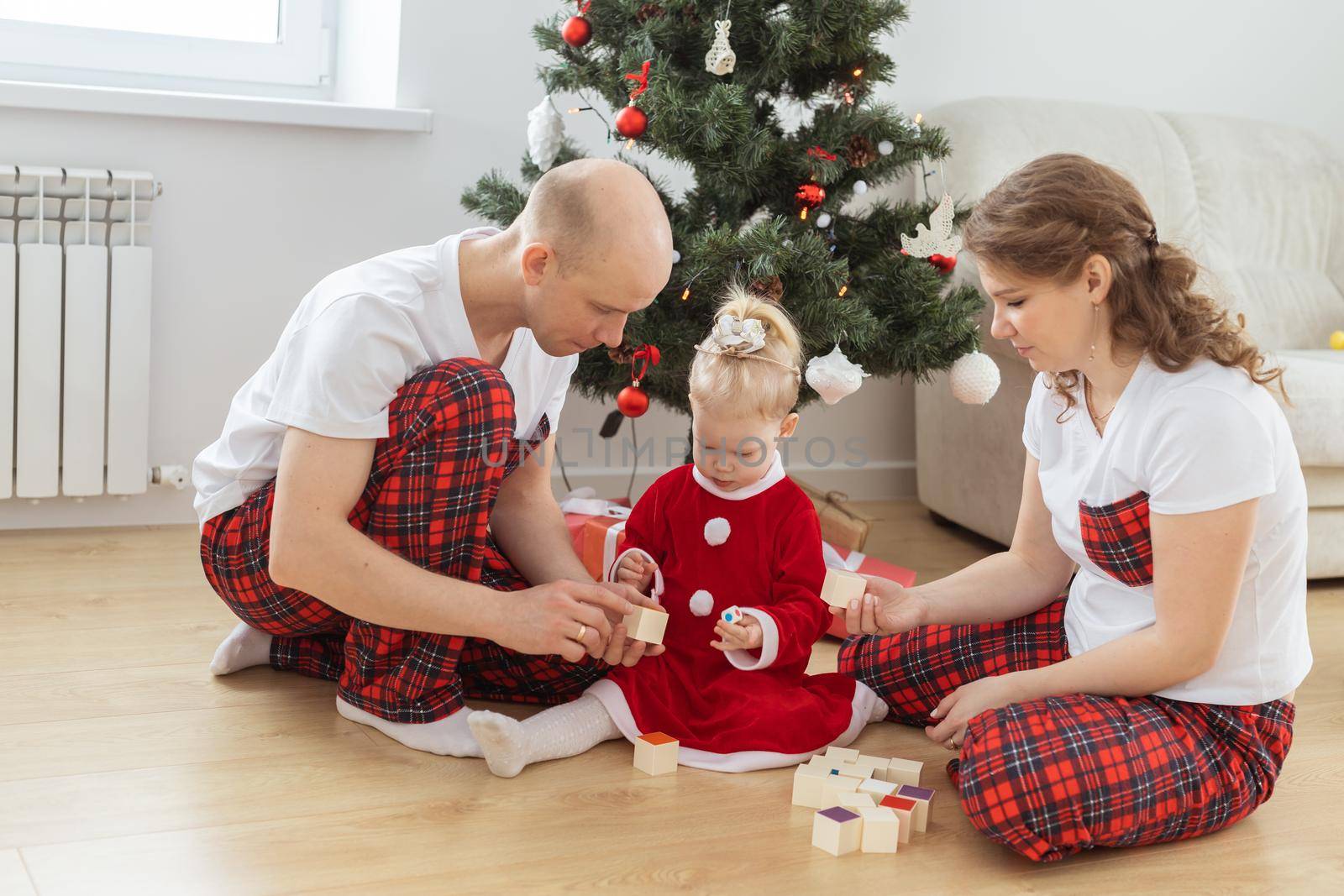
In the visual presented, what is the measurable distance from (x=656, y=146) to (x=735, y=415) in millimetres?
685

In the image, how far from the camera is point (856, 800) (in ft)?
4.51

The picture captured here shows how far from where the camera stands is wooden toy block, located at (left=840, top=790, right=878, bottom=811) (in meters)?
1.36

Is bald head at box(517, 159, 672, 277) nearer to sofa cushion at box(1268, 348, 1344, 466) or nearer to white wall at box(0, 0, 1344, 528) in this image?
white wall at box(0, 0, 1344, 528)

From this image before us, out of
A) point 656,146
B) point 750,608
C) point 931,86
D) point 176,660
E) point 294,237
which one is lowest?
point 176,660

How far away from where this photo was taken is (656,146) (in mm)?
2084

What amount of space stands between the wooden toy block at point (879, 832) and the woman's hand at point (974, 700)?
14 centimetres

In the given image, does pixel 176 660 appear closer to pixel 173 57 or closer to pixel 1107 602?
pixel 1107 602

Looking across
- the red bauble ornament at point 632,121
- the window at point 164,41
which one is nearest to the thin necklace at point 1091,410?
the red bauble ornament at point 632,121

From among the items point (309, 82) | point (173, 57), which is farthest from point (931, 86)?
point (173, 57)

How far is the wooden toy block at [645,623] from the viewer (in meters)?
1.50

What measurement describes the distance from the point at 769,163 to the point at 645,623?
3.08 feet

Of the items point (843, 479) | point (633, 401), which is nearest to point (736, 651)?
point (633, 401)

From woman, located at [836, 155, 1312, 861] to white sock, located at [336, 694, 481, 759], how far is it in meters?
0.57

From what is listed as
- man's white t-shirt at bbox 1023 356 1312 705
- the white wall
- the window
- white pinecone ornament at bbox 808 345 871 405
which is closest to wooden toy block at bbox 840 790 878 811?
man's white t-shirt at bbox 1023 356 1312 705
